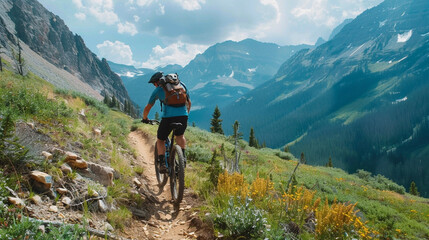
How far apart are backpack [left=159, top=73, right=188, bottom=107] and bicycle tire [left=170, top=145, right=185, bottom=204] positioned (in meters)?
1.09

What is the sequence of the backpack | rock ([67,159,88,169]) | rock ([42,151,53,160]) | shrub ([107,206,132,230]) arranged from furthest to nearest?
1. the backpack
2. rock ([67,159,88,169])
3. rock ([42,151,53,160])
4. shrub ([107,206,132,230])

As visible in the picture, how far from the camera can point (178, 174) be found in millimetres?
5844

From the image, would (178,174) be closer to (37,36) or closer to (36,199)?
(36,199)

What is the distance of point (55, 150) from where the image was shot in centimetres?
484

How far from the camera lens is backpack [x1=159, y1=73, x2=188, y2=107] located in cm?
584

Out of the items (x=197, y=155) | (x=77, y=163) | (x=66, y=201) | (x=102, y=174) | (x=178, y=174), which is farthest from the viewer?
(x=197, y=155)

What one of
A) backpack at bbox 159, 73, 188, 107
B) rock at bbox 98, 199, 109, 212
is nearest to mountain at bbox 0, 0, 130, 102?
backpack at bbox 159, 73, 188, 107

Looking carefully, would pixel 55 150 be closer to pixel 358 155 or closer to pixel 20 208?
pixel 20 208

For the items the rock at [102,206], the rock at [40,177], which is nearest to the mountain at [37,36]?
the rock at [40,177]

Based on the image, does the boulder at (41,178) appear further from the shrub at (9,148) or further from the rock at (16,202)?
the rock at (16,202)

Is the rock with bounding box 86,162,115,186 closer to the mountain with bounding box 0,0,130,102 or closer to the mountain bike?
the mountain bike

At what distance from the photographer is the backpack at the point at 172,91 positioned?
19.2 feet

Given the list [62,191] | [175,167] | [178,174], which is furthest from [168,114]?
[62,191]

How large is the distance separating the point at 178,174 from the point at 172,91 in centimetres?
200
